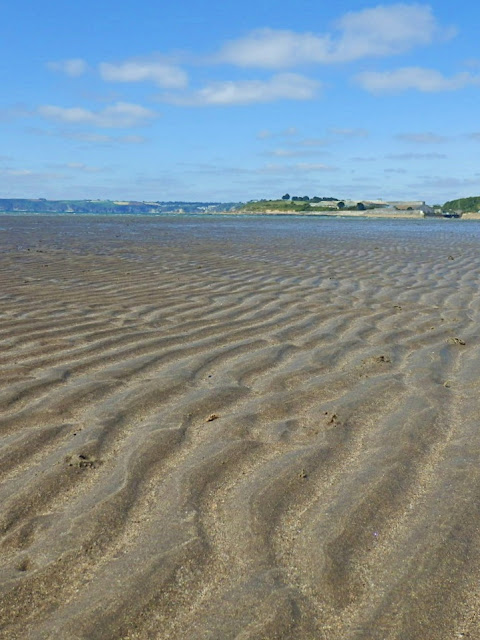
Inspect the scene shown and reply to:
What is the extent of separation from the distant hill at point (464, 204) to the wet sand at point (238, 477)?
379 feet

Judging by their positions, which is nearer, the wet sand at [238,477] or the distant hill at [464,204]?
the wet sand at [238,477]

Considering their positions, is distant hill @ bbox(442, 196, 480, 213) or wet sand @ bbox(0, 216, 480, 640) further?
distant hill @ bbox(442, 196, 480, 213)

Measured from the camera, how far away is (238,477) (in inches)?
128

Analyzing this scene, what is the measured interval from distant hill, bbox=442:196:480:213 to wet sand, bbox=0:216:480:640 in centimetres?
11555

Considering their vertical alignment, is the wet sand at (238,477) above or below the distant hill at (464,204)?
above

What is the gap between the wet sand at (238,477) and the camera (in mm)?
2275

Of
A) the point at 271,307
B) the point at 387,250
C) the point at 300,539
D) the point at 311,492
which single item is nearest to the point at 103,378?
the point at 311,492

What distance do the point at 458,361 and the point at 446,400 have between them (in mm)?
1127

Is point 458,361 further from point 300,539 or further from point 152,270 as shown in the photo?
point 152,270

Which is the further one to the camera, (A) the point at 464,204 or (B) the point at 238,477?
(A) the point at 464,204

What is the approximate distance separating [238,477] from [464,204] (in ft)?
420

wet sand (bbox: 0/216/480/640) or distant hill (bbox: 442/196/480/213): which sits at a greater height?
wet sand (bbox: 0/216/480/640)

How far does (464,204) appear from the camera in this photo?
401 feet

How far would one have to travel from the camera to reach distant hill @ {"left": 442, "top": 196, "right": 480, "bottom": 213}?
117 metres
